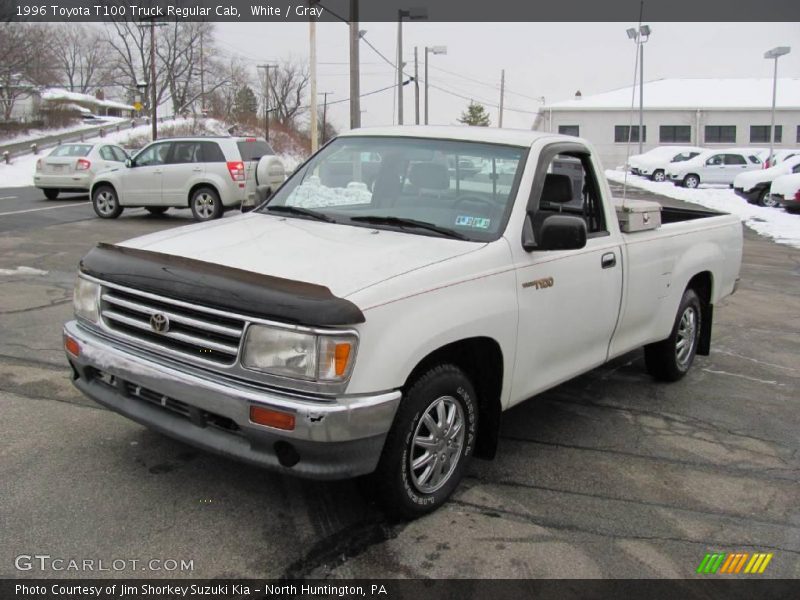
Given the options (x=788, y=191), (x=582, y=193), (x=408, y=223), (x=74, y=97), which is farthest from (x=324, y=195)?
(x=74, y=97)

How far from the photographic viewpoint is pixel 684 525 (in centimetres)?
364

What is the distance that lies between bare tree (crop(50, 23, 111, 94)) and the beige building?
55.4m

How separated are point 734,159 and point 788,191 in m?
15.0

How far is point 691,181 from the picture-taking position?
117 feet

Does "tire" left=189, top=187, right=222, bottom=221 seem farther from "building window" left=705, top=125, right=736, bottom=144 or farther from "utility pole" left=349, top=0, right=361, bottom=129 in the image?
"building window" left=705, top=125, right=736, bottom=144

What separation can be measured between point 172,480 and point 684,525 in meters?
2.54

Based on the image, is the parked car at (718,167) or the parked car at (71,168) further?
the parked car at (718,167)

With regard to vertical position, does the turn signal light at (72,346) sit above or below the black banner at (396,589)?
above

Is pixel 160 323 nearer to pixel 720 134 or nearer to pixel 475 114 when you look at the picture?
pixel 720 134

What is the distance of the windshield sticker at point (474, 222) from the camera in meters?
3.96

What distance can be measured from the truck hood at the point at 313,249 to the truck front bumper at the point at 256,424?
0.49 meters

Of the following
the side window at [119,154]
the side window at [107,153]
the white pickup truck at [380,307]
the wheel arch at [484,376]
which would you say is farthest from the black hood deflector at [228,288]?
the side window at [119,154]

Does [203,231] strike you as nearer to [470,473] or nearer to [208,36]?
[470,473]

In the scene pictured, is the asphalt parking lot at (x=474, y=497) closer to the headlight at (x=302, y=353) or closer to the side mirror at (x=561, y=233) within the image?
the headlight at (x=302, y=353)
